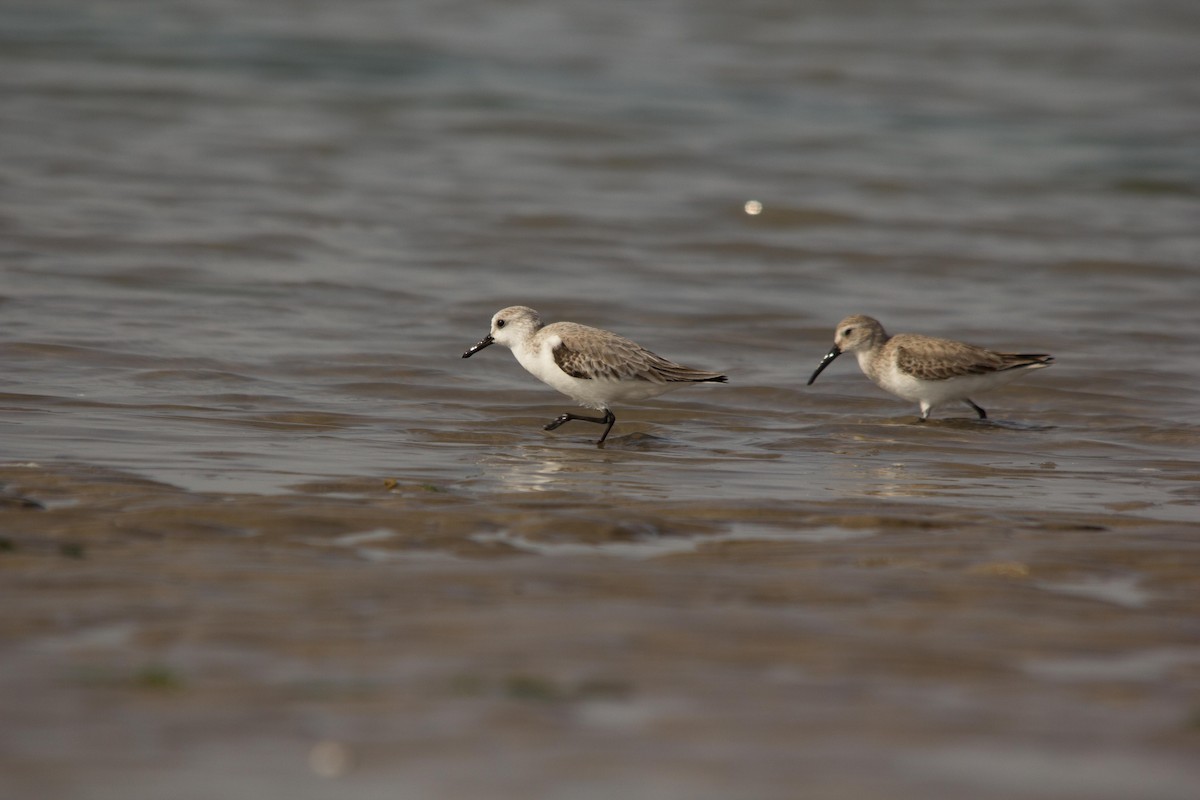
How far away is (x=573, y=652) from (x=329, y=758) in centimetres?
105

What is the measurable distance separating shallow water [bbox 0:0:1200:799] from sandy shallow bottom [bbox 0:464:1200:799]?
0.07ft

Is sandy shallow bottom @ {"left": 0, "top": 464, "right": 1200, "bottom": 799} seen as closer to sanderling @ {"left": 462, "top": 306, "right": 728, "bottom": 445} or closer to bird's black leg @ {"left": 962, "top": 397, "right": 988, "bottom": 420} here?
sanderling @ {"left": 462, "top": 306, "right": 728, "bottom": 445}

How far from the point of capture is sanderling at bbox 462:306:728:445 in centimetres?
1012

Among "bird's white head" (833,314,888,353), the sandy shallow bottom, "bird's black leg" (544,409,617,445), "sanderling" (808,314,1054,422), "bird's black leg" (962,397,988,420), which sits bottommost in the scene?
"bird's black leg" (962,397,988,420)

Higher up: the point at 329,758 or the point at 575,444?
the point at 329,758

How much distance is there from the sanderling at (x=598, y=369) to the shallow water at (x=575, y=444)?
0.30 meters

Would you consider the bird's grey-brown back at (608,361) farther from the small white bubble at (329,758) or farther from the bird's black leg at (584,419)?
the small white bubble at (329,758)

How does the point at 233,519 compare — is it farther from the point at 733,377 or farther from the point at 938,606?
the point at 733,377

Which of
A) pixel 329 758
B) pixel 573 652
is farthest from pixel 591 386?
pixel 329 758

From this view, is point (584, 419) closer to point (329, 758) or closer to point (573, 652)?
point (573, 652)

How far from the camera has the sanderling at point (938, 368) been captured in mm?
11031

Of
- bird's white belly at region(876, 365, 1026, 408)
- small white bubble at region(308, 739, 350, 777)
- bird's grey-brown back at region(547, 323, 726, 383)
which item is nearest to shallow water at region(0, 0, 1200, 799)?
small white bubble at region(308, 739, 350, 777)

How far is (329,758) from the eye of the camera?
13.7ft

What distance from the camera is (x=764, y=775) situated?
416 cm
